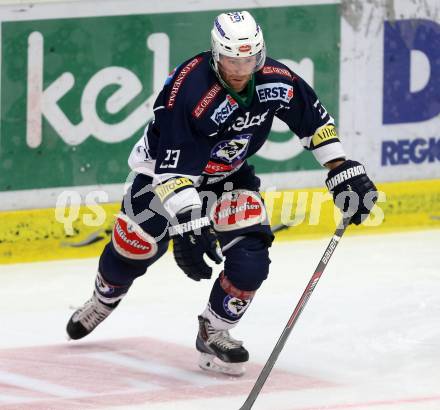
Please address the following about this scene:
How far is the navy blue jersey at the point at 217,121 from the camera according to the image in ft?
16.3

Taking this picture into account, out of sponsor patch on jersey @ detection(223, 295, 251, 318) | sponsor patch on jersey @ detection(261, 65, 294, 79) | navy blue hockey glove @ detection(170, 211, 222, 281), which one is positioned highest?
sponsor patch on jersey @ detection(261, 65, 294, 79)

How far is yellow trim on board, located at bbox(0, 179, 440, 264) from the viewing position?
7223mm

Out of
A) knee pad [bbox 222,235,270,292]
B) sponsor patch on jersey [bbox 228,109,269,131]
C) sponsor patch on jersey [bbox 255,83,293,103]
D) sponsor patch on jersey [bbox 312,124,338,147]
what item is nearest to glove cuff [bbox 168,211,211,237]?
knee pad [bbox 222,235,270,292]

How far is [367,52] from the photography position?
779cm

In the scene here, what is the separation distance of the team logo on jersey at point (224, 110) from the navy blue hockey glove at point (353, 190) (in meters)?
0.50

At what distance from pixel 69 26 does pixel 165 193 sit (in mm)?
2427

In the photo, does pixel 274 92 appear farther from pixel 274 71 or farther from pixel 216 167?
pixel 216 167

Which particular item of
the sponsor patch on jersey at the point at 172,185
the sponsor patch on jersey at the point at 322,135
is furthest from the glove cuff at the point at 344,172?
the sponsor patch on jersey at the point at 172,185

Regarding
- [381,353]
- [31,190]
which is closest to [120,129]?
[31,190]

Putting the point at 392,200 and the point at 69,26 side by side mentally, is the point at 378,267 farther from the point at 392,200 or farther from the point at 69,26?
the point at 69,26

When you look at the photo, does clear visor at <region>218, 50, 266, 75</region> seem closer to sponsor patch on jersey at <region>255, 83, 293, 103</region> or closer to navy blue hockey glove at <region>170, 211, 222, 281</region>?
sponsor patch on jersey at <region>255, 83, 293, 103</region>

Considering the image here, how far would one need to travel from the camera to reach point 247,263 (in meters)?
5.15

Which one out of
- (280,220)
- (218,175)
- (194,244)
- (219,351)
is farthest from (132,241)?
(280,220)

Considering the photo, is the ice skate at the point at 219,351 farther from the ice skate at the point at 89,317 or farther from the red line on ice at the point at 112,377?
the ice skate at the point at 89,317
